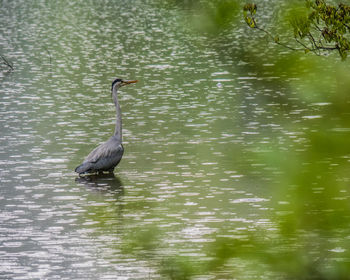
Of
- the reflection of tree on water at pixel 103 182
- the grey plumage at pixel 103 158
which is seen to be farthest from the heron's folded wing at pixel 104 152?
the reflection of tree on water at pixel 103 182

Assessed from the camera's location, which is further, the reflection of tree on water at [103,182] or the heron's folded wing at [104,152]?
the heron's folded wing at [104,152]

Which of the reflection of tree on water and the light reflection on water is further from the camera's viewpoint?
the reflection of tree on water

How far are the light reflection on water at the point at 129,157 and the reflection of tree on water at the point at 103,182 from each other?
0.10ft

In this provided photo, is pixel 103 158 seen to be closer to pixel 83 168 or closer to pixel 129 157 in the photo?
pixel 83 168

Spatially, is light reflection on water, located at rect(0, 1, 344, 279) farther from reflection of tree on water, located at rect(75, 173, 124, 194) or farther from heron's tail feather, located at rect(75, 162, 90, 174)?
heron's tail feather, located at rect(75, 162, 90, 174)

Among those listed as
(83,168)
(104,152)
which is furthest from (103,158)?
(83,168)

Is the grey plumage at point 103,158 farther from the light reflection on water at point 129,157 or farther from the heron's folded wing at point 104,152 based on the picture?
the light reflection on water at point 129,157

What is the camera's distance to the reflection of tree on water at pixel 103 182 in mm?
13336

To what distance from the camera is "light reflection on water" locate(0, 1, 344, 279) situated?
921 centimetres

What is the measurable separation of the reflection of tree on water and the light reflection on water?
0.03m

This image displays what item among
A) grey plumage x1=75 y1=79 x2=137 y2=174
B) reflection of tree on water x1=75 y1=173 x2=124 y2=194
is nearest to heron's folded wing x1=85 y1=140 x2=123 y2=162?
grey plumage x1=75 y1=79 x2=137 y2=174

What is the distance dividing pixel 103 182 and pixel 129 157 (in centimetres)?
200

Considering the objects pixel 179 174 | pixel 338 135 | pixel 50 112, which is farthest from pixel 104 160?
pixel 338 135

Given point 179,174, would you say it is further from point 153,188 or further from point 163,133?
point 163,133
